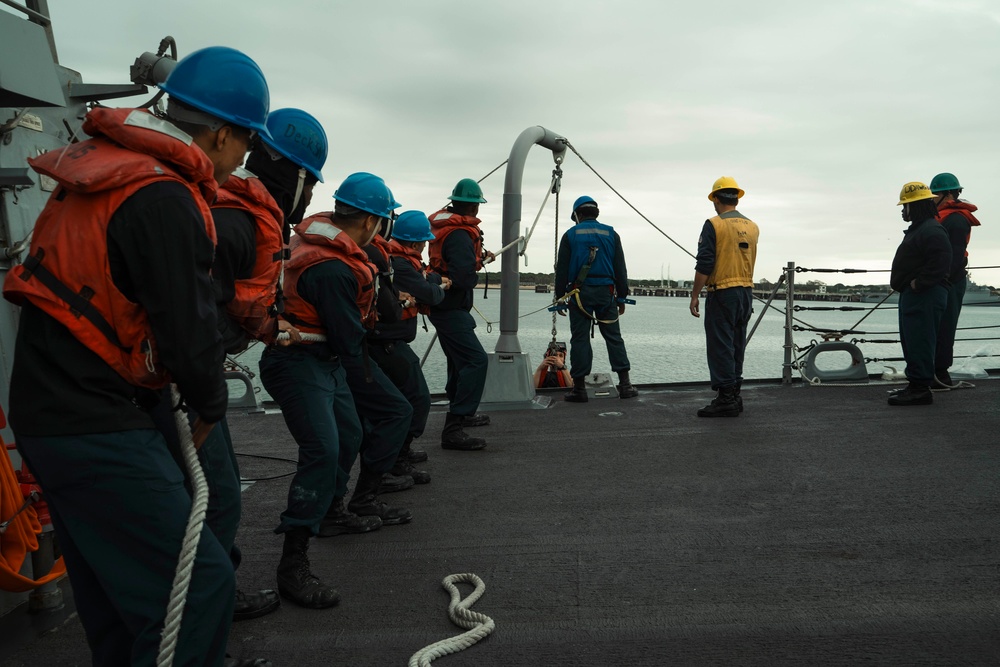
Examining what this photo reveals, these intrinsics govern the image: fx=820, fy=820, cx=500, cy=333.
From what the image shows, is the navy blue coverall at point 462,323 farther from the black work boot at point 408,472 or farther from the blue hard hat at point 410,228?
the black work boot at point 408,472

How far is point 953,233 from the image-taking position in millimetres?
8195

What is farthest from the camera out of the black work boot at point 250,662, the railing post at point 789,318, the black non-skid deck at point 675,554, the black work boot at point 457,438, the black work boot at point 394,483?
the railing post at point 789,318

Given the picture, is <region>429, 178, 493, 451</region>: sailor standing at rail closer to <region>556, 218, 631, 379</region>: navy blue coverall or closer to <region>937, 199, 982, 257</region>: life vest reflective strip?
<region>556, 218, 631, 379</region>: navy blue coverall

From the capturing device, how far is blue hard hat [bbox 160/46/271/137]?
227 cm

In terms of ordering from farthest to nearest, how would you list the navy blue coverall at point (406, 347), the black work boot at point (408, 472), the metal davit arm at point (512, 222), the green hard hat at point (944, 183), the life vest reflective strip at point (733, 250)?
the metal davit arm at point (512, 222)
the green hard hat at point (944, 183)
the life vest reflective strip at point (733, 250)
the black work boot at point (408, 472)
the navy blue coverall at point (406, 347)

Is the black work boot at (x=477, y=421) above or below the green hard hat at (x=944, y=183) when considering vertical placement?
below

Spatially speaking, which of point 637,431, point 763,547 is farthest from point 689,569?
point 637,431

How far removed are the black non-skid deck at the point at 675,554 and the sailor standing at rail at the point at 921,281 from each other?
88 centimetres

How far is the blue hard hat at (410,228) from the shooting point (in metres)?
5.75

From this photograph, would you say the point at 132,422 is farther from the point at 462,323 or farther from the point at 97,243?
the point at 462,323

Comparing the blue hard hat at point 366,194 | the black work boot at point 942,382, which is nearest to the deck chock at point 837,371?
the black work boot at point 942,382

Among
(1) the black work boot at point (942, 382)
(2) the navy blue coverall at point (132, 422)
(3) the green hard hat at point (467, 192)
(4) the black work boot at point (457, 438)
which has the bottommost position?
(4) the black work boot at point (457, 438)

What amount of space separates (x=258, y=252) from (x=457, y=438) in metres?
3.83

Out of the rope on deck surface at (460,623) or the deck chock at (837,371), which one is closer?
the rope on deck surface at (460,623)
